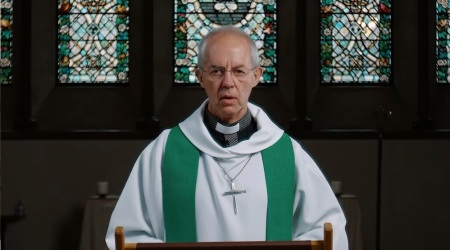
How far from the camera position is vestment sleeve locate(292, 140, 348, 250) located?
3078 millimetres

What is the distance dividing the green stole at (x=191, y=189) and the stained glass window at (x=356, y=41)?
6952 mm

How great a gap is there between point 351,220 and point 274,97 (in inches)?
76.7

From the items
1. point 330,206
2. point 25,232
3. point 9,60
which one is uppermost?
point 9,60

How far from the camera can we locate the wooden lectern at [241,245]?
2.67 m

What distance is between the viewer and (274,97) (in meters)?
9.91

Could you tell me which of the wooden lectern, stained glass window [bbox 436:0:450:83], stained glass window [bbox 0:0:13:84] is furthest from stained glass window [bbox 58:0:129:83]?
the wooden lectern

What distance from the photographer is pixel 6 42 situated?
33.2 feet

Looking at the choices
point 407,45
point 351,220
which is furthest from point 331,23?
point 351,220

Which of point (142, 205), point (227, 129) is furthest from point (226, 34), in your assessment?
point (142, 205)

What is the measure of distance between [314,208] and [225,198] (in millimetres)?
266

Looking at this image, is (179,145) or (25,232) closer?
(179,145)

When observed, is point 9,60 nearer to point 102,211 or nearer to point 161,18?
point 161,18

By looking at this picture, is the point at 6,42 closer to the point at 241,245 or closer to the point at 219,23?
the point at 219,23

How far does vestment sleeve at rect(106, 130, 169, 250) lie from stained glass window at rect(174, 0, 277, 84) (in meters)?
6.90
